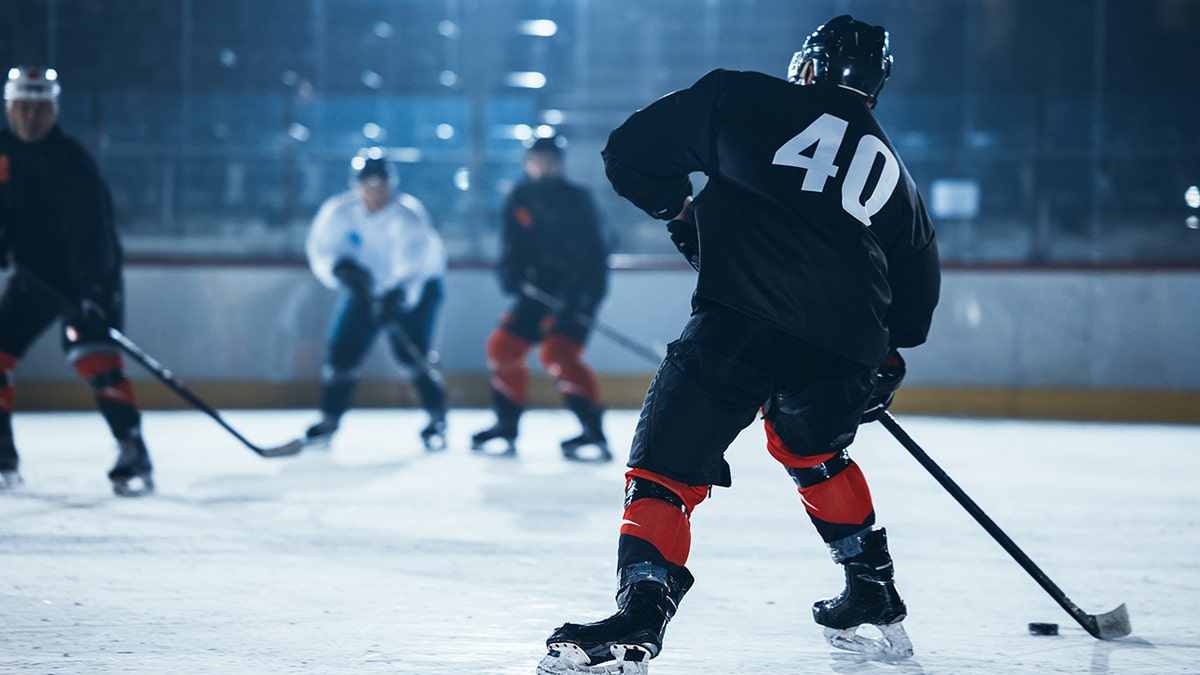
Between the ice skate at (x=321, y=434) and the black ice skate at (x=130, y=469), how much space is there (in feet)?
5.02

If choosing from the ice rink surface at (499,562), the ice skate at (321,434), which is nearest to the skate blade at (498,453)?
the ice rink surface at (499,562)

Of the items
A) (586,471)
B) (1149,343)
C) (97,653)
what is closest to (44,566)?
(97,653)

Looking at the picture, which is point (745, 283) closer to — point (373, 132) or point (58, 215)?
point (58, 215)

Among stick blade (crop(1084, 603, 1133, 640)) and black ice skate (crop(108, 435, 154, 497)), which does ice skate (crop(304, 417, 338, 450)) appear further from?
stick blade (crop(1084, 603, 1133, 640))

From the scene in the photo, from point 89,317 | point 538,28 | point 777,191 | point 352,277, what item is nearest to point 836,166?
point 777,191

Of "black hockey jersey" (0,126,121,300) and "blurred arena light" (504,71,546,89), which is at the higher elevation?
"blurred arena light" (504,71,546,89)

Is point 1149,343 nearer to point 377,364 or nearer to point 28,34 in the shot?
point 377,364

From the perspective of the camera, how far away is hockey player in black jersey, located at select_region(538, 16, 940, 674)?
8.09ft

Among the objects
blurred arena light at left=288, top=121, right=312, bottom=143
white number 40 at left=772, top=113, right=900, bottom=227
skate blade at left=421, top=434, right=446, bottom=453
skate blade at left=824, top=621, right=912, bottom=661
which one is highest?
white number 40 at left=772, top=113, right=900, bottom=227

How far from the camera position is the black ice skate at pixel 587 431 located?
6.47m

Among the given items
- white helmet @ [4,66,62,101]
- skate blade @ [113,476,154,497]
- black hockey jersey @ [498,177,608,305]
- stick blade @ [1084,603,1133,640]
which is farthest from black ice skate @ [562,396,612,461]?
stick blade @ [1084,603,1133,640]

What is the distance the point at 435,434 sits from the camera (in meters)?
6.89

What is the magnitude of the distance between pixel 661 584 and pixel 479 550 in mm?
1643

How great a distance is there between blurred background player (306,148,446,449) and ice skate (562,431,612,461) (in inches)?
28.0
